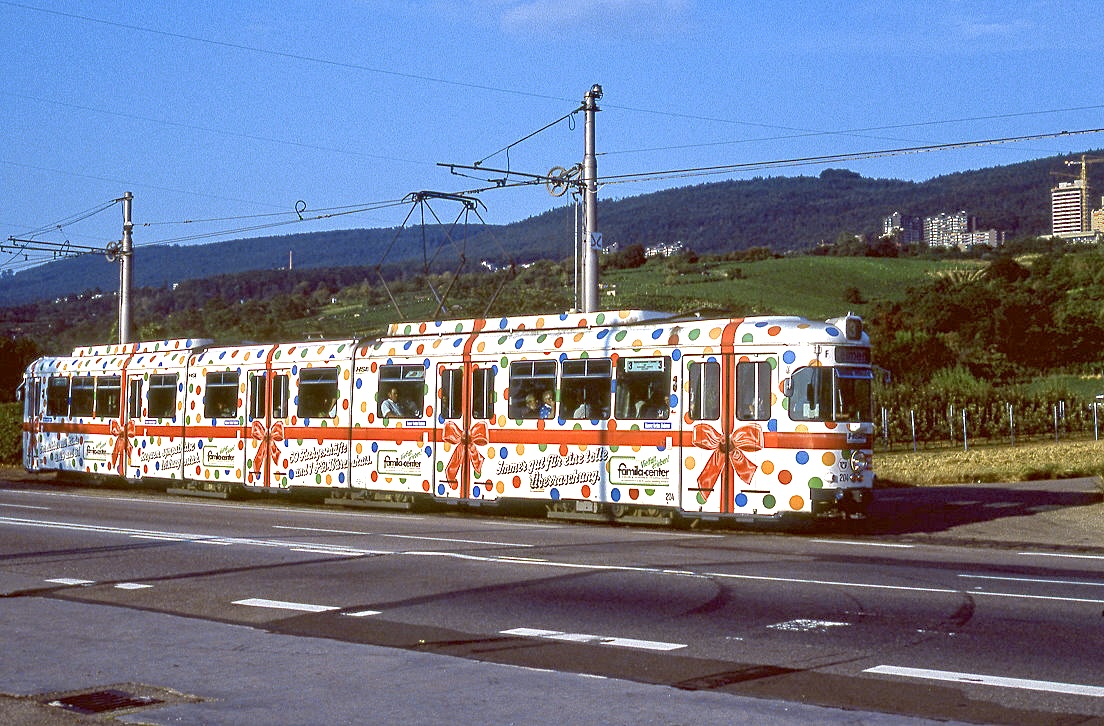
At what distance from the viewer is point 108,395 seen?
111 feet

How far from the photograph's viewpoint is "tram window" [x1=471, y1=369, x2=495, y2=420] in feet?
78.4

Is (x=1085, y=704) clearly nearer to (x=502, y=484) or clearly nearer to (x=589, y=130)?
(x=502, y=484)

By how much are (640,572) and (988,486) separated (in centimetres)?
1866

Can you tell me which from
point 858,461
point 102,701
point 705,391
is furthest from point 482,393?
point 102,701

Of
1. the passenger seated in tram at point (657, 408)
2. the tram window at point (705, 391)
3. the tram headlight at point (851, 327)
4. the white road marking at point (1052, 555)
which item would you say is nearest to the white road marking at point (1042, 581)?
the white road marking at point (1052, 555)

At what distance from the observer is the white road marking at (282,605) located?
39.5 ft

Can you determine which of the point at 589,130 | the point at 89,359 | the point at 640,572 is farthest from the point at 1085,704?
the point at 89,359

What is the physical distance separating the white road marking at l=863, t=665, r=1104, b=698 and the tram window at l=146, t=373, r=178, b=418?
24.6m

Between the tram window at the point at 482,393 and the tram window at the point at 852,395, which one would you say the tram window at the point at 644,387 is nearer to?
the tram window at the point at 852,395

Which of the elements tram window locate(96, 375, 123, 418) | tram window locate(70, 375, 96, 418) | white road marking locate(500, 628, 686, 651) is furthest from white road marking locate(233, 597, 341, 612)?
tram window locate(70, 375, 96, 418)

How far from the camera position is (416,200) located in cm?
2947

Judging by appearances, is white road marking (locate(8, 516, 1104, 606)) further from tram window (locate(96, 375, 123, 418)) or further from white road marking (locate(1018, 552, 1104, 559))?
tram window (locate(96, 375, 123, 418))

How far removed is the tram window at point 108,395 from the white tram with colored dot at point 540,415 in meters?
0.92

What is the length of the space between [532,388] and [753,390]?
4269mm
